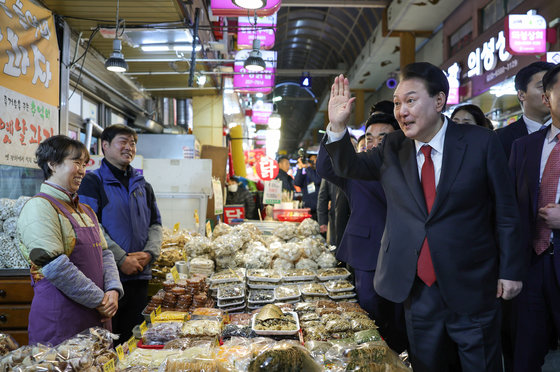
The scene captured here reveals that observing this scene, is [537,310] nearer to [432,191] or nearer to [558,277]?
[558,277]

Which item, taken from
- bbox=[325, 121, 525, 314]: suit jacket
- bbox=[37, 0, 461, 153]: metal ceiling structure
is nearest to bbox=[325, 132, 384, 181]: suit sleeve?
bbox=[325, 121, 525, 314]: suit jacket

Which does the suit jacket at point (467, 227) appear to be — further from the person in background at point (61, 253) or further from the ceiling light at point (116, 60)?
the ceiling light at point (116, 60)

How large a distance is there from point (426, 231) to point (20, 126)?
3.77 m

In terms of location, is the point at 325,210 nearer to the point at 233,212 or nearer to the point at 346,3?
the point at 233,212

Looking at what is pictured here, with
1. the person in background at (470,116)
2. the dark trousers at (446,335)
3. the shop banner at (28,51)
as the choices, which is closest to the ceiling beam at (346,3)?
the shop banner at (28,51)

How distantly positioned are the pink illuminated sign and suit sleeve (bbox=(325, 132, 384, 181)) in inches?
187

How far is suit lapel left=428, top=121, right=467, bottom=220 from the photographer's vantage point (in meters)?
1.94

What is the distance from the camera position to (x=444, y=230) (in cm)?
194

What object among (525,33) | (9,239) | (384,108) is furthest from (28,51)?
(525,33)

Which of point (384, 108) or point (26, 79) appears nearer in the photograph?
point (384, 108)

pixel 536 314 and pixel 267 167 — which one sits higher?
pixel 267 167

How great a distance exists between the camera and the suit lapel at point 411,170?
2.03 meters

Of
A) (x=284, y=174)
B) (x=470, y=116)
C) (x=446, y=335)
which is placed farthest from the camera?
(x=284, y=174)

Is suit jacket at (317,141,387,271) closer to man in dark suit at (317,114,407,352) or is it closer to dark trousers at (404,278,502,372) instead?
man in dark suit at (317,114,407,352)
